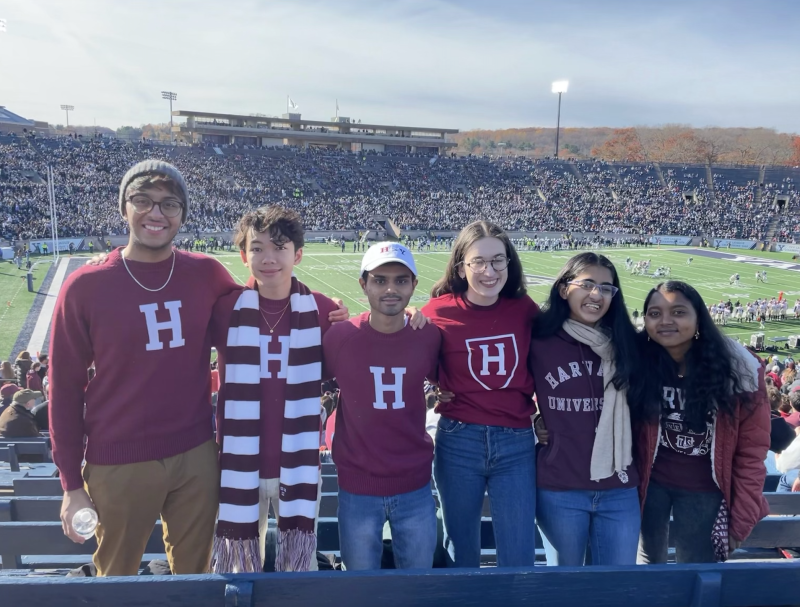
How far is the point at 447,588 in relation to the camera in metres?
1.76

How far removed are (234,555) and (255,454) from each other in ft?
1.41

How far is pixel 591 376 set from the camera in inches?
116

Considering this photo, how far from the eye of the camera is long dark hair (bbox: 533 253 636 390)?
2943mm

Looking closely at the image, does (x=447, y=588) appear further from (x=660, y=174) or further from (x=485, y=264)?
(x=660, y=174)

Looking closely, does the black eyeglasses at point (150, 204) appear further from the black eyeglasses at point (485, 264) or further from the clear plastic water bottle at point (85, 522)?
the black eyeglasses at point (485, 264)

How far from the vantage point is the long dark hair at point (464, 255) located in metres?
3.09

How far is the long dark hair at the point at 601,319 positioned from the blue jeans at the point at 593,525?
0.63 metres

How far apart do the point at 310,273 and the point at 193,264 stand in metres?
25.5

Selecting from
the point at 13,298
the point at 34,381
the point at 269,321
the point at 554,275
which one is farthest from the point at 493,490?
the point at 554,275

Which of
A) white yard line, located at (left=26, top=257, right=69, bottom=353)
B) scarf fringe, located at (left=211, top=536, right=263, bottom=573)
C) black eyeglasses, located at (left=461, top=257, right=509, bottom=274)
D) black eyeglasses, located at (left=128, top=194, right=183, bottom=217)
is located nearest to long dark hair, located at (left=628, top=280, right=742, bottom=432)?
black eyeglasses, located at (left=461, top=257, right=509, bottom=274)

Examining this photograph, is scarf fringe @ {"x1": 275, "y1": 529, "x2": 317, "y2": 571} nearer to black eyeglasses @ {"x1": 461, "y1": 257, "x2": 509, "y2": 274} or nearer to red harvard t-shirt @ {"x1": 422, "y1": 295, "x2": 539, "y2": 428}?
red harvard t-shirt @ {"x1": 422, "y1": 295, "x2": 539, "y2": 428}

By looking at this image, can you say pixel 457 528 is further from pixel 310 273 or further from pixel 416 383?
pixel 310 273

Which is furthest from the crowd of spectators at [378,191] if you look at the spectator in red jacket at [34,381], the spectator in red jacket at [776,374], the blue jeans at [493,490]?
the blue jeans at [493,490]

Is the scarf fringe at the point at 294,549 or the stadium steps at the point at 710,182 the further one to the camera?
the stadium steps at the point at 710,182
